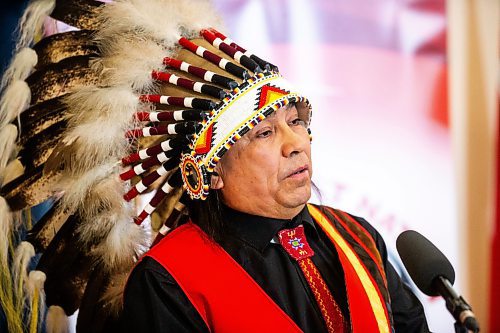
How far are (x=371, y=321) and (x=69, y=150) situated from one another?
3.22 ft

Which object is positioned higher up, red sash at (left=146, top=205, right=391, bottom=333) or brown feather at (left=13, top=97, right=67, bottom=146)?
brown feather at (left=13, top=97, right=67, bottom=146)

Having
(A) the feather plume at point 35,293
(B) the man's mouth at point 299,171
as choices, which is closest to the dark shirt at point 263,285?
(B) the man's mouth at point 299,171

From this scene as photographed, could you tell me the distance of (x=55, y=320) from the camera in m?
1.96

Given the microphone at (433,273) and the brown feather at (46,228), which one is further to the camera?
the brown feather at (46,228)

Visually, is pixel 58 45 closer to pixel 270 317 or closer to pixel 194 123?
pixel 194 123

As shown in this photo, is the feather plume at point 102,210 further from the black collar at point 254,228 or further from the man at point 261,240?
the black collar at point 254,228

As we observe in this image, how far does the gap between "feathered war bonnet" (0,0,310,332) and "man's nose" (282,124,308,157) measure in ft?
0.29

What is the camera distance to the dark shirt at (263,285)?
163 centimetres

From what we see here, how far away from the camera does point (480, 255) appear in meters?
2.82

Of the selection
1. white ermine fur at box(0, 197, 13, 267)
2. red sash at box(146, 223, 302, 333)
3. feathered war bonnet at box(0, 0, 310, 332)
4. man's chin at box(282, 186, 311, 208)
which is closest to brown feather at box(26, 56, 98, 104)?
feathered war bonnet at box(0, 0, 310, 332)

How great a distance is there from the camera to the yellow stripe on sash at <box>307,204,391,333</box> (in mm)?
1723

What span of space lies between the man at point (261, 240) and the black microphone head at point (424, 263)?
0.35 metres

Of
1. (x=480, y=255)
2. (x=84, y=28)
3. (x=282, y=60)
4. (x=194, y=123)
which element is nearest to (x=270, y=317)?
(x=194, y=123)

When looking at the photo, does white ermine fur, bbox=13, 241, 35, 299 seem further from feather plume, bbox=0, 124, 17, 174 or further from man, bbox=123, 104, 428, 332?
man, bbox=123, 104, 428, 332
